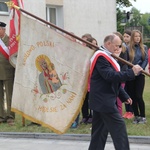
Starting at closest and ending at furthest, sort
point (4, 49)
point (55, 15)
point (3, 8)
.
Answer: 1. point (4, 49)
2. point (3, 8)
3. point (55, 15)

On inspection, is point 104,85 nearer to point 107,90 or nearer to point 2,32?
point 107,90

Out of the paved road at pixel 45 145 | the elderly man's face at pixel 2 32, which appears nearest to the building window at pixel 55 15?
the elderly man's face at pixel 2 32

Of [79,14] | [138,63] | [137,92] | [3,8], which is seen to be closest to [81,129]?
[137,92]

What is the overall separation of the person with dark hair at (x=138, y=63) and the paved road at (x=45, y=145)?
1.51m

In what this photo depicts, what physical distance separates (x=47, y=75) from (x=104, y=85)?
1.37m

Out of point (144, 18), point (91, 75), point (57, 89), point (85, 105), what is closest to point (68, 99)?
point (57, 89)

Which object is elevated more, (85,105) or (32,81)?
(32,81)

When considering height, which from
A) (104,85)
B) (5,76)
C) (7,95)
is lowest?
(7,95)

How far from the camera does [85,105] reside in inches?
333

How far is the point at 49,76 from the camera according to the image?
638 cm

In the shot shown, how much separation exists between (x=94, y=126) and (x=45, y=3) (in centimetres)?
1159

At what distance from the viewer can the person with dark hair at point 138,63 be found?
815 centimetres

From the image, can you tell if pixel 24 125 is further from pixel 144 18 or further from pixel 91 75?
pixel 144 18

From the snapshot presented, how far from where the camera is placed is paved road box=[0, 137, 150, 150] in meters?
6.78
